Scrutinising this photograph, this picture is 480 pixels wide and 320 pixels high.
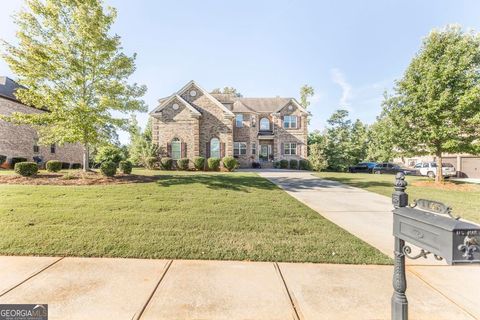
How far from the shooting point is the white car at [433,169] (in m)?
22.0

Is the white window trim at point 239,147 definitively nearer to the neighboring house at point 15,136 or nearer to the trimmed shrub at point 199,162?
the trimmed shrub at point 199,162

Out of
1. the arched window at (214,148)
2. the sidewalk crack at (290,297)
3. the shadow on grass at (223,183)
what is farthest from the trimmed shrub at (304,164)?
the sidewalk crack at (290,297)

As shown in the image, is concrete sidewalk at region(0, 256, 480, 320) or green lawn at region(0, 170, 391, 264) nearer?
concrete sidewalk at region(0, 256, 480, 320)

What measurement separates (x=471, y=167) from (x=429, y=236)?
33374mm

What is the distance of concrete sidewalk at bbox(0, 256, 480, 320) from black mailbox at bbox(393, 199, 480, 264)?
1.32 meters

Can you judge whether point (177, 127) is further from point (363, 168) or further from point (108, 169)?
point (363, 168)

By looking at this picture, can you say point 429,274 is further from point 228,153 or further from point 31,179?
point 228,153

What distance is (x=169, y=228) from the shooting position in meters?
5.34

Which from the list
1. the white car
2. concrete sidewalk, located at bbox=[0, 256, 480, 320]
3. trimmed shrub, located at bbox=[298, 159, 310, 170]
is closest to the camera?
concrete sidewalk, located at bbox=[0, 256, 480, 320]

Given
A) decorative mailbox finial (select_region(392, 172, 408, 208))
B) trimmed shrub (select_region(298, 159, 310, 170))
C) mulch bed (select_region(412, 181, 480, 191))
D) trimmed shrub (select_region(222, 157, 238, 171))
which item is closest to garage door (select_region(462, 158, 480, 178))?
mulch bed (select_region(412, 181, 480, 191))

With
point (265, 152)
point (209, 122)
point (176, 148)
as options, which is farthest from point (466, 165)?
point (176, 148)

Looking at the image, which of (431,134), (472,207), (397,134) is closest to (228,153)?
(397,134)

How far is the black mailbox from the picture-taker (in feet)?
5.60

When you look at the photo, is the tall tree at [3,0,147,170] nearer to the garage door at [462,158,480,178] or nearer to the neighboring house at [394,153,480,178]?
the neighboring house at [394,153,480,178]
